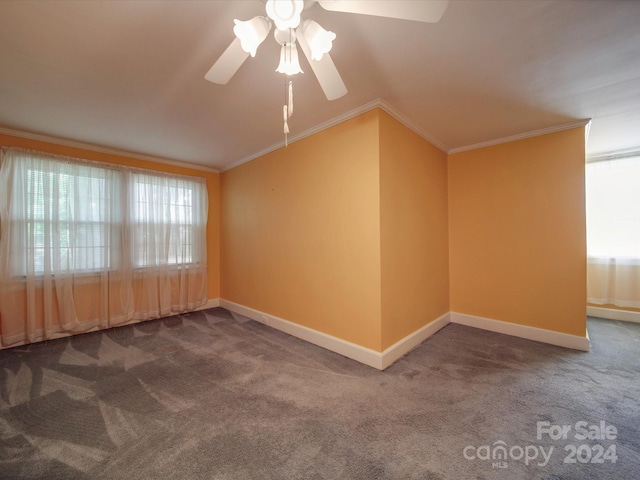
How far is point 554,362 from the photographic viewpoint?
2281 mm

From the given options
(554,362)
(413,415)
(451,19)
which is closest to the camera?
(451,19)

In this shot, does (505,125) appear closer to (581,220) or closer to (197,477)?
(581,220)

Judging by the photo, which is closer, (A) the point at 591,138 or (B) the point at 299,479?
(B) the point at 299,479

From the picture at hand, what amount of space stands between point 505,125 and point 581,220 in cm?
125

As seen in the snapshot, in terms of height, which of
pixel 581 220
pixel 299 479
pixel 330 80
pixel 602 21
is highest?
pixel 602 21

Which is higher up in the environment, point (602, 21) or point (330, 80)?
point (602, 21)

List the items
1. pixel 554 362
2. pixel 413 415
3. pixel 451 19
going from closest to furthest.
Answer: pixel 451 19, pixel 413 415, pixel 554 362

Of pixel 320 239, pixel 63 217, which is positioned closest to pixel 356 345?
pixel 320 239

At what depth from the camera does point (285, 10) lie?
100 centimetres

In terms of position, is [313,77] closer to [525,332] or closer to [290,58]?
[290,58]

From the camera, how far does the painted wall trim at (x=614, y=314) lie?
3.27 m

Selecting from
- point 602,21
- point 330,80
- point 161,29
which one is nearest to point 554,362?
point 602,21

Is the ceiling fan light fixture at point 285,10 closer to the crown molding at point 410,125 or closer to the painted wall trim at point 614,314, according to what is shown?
the crown molding at point 410,125

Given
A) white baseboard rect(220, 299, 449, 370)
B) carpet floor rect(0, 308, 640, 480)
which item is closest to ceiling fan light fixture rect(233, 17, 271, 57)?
carpet floor rect(0, 308, 640, 480)
